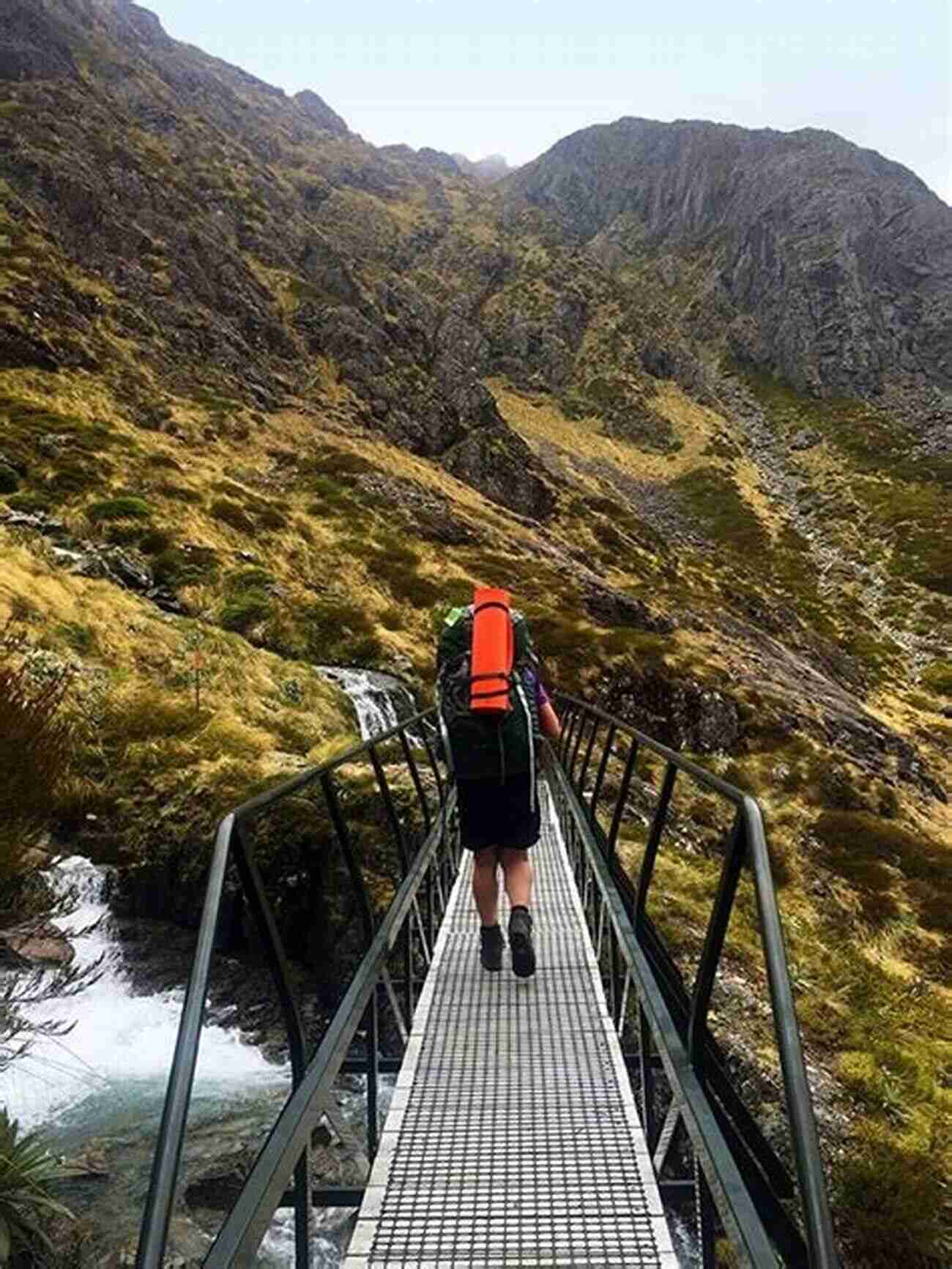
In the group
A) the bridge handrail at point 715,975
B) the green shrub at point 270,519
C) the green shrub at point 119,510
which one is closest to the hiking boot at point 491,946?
the bridge handrail at point 715,975

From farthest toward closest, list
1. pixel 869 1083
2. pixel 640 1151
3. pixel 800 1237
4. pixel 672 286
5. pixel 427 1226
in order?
pixel 672 286 → pixel 869 1083 → pixel 640 1151 → pixel 427 1226 → pixel 800 1237

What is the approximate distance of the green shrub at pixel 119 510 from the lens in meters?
29.9

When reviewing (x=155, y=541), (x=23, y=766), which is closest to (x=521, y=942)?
(x=23, y=766)

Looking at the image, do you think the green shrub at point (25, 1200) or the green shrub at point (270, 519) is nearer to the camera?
the green shrub at point (25, 1200)

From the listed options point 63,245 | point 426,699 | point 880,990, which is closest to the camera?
point 880,990

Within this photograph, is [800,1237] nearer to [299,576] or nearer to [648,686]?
[648,686]

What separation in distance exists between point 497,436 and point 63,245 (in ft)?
105

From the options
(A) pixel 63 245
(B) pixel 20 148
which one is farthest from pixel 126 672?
(B) pixel 20 148

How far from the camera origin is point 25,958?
10273 mm

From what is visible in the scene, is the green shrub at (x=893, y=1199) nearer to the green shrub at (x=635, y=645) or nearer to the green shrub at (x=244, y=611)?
the green shrub at (x=244, y=611)

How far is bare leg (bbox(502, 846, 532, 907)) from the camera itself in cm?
628

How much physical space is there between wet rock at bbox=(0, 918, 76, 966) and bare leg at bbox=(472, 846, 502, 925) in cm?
495

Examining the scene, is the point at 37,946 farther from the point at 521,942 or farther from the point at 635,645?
the point at 635,645

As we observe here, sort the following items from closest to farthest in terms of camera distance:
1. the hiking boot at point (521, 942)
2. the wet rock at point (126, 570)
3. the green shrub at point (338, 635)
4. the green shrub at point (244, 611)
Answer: the hiking boot at point (521, 942), the wet rock at point (126, 570), the green shrub at point (244, 611), the green shrub at point (338, 635)
